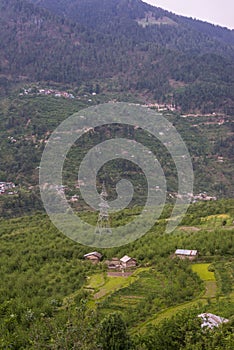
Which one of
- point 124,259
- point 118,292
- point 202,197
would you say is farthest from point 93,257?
point 202,197

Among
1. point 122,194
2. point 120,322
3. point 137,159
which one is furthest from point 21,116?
point 120,322

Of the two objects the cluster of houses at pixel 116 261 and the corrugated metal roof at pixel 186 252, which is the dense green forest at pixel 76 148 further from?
the corrugated metal roof at pixel 186 252

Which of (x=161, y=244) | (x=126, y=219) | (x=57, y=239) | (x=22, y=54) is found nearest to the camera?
(x=161, y=244)

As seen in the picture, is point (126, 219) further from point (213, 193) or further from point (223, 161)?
point (223, 161)

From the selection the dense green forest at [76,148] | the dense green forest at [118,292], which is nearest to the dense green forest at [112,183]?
the dense green forest at [118,292]

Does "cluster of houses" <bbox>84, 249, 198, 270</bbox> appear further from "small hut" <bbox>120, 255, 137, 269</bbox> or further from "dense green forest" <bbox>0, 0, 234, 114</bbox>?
"dense green forest" <bbox>0, 0, 234, 114</bbox>

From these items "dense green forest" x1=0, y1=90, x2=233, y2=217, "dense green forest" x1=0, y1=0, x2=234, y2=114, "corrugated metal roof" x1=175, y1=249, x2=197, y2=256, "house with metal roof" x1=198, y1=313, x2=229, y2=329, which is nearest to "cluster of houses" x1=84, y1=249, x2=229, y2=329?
"corrugated metal roof" x1=175, y1=249, x2=197, y2=256
